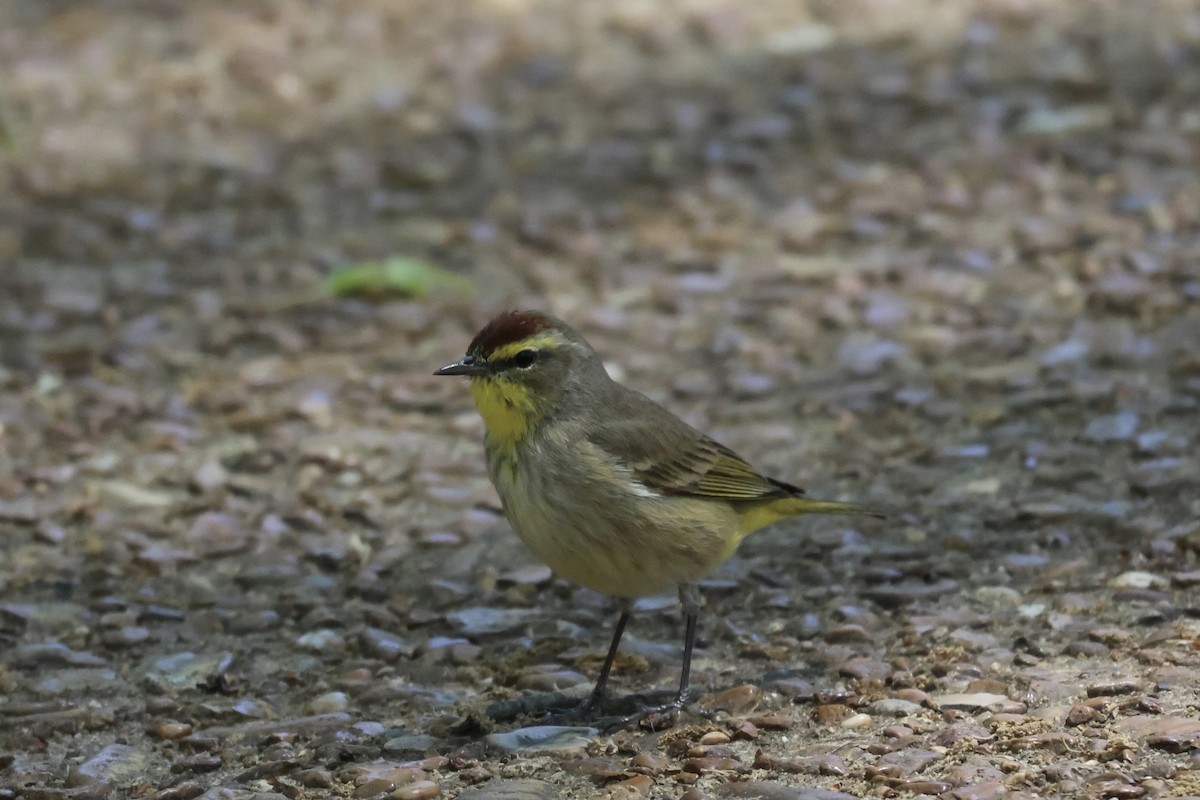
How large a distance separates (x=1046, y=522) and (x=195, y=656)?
3.53 metres

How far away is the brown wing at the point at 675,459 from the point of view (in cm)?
554

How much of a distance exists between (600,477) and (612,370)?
286cm

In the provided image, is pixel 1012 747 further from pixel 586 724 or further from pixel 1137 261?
pixel 1137 261

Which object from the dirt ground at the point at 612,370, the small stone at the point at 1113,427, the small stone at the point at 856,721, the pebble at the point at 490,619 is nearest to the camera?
the small stone at the point at 856,721

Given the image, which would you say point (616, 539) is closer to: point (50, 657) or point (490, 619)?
point (490, 619)

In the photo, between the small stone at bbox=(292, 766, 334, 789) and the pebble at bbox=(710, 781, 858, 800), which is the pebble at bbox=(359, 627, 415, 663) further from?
the pebble at bbox=(710, 781, 858, 800)

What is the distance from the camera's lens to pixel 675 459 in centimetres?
567

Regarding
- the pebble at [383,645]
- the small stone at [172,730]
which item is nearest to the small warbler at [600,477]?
the pebble at [383,645]

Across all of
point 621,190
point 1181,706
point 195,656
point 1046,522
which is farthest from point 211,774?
point 621,190

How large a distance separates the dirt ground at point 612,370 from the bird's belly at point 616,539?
1.47 feet

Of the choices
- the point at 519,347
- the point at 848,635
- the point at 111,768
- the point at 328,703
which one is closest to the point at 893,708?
the point at 848,635

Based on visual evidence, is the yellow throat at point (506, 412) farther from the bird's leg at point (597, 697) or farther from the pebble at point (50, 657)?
the pebble at point (50, 657)

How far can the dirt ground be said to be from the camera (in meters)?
5.10

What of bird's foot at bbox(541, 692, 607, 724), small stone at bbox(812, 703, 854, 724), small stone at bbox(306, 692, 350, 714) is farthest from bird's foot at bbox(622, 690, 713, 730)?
small stone at bbox(306, 692, 350, 714)
